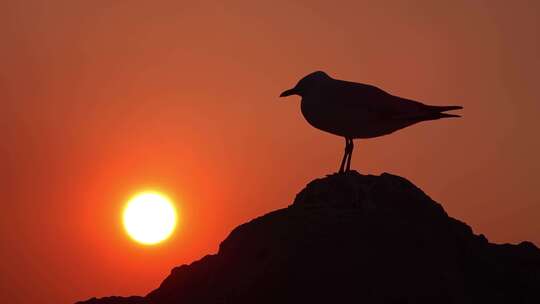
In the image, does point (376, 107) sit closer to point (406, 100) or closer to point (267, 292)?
point (406, 100)

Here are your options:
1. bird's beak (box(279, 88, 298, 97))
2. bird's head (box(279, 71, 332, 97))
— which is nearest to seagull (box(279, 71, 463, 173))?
bird's head (box(279, 71, 332, 97))

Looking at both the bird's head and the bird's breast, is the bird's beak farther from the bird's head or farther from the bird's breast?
the bird's breast

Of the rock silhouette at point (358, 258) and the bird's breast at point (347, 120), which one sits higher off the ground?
the bird's breast at point (347, 120)

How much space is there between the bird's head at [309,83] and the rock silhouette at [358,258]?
1701 millimetres

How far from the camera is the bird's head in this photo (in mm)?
12289

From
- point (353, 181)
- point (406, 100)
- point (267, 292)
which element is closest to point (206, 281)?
point (267, 292)

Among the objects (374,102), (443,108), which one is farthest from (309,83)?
(443,108)

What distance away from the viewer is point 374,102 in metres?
12.0

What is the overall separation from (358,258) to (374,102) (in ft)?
12.0

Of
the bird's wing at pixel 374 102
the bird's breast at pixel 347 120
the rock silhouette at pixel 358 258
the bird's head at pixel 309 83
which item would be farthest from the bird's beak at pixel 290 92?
the rock silhouette at pixel 358 258

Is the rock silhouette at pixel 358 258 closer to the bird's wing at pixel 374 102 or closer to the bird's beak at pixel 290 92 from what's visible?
the bird's wing at pixel 374 102

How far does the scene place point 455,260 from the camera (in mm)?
10070

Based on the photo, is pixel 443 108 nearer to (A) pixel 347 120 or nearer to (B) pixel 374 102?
(B) pixel 374 102

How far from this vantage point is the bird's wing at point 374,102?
1195 cm
